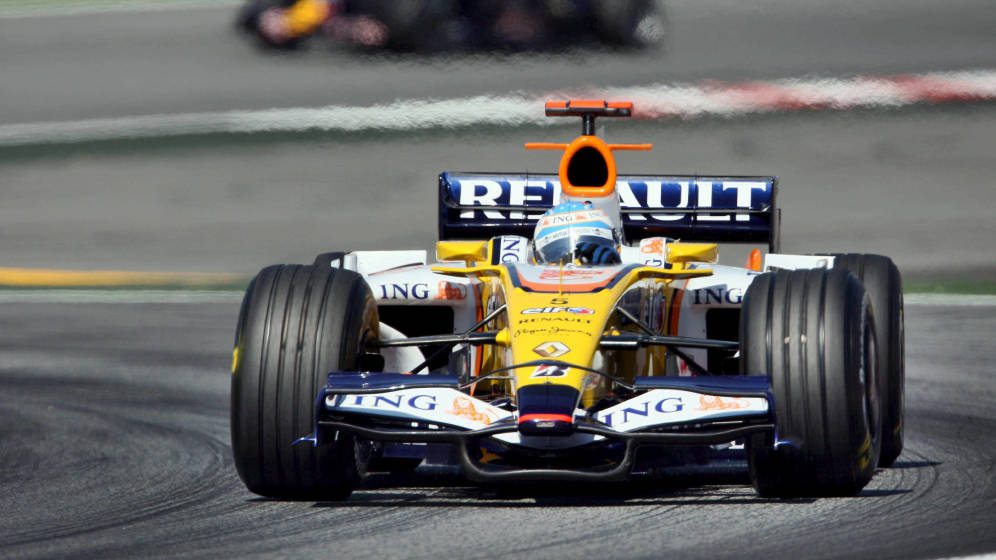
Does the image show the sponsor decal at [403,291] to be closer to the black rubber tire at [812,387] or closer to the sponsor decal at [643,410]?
the black rubber tire at [812,387]

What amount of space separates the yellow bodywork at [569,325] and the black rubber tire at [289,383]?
0.74 metres

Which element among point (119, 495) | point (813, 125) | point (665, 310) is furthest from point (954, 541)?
point (813, 125)

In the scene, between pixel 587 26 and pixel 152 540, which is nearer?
pixel 152 540

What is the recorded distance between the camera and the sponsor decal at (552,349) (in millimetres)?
7129

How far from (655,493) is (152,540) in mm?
2120

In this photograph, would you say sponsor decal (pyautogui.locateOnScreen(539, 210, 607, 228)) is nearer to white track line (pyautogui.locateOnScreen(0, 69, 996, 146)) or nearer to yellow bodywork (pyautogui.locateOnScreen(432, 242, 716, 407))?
yellow bodywork (pyautogui.locateOnScreen(432, 242, 716, 407))

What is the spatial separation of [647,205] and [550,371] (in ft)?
13.1

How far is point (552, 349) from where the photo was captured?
7152 millimetres

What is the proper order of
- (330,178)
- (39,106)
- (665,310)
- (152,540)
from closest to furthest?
(152,540) < (665,310) < (330,178) < (39,106)

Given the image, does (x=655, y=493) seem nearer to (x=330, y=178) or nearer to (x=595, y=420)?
(x=595, y=420)

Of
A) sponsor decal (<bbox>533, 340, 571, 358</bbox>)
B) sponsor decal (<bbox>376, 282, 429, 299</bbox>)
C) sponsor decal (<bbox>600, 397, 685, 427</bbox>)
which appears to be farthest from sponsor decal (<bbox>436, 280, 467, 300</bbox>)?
sponsor decal (<bbox>600, 397, 685, 427</bbox>)

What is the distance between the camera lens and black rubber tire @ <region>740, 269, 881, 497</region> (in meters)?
6.84

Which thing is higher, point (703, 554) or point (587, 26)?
point (587, 26)

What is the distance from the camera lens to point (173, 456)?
883cm
